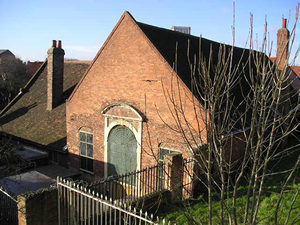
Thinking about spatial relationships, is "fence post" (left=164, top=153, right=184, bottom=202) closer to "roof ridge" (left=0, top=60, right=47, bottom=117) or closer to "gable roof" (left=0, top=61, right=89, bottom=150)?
"gable roof" (left=0, top=61, right=89, bottom=150)

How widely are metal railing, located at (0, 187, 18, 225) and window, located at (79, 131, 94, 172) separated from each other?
5940 millimetres

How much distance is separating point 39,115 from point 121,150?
8482 millimetres

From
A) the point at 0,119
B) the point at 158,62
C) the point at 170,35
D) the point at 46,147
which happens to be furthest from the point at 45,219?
the point at 0,119

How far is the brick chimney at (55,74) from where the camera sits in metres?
18.6

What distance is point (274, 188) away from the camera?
9.91 meters

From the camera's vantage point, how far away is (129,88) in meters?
13.1

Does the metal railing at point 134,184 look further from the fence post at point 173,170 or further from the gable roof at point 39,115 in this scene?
the gable roof at point 39,115

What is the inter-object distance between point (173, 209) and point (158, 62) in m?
5.77

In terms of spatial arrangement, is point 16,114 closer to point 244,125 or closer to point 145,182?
point 145,182

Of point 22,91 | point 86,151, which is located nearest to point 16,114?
point 22,91

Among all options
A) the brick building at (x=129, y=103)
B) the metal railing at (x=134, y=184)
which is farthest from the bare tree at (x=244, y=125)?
the brick building at (x=129, y=103)

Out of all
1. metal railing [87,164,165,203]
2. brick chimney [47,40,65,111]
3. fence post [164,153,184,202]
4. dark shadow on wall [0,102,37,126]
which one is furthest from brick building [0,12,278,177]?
dark shadow on wall [0,102,37,126]

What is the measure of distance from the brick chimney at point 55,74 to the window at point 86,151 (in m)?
5.05

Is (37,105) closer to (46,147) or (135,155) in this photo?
(46,147)
